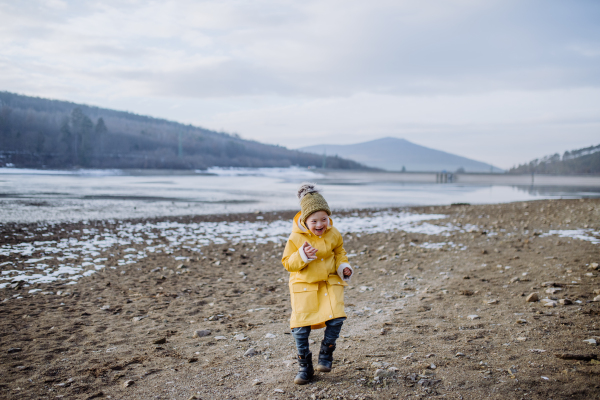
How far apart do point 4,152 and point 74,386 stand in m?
101

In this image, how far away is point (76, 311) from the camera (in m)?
6.02

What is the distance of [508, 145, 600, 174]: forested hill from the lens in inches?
2618

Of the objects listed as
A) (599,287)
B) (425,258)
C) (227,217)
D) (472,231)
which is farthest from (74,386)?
(227,217)

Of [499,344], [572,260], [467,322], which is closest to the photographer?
[499,344]

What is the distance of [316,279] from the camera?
12.0 ft

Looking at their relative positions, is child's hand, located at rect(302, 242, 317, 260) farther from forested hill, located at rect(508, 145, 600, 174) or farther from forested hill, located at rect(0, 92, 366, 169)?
forested hill, located at rect(0, 92, 366, 169)

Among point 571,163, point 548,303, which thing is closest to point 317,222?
point 548,303

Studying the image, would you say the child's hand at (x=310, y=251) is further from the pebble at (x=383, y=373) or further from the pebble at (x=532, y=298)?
the pebble at (x=532, y=298)

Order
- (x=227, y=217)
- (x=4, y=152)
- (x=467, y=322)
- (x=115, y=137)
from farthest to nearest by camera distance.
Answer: (x=115, y=137) < (x=4, y=152) < (x=227, y=217) < (x=467, y=322)

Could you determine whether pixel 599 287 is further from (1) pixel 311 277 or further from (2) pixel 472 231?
(2) pixel 472 231

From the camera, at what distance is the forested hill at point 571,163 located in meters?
66.5

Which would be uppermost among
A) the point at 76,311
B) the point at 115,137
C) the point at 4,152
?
the point at 115,137

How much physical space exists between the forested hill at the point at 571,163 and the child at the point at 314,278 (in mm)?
74551

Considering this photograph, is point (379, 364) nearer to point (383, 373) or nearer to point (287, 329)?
point (383, 373)
